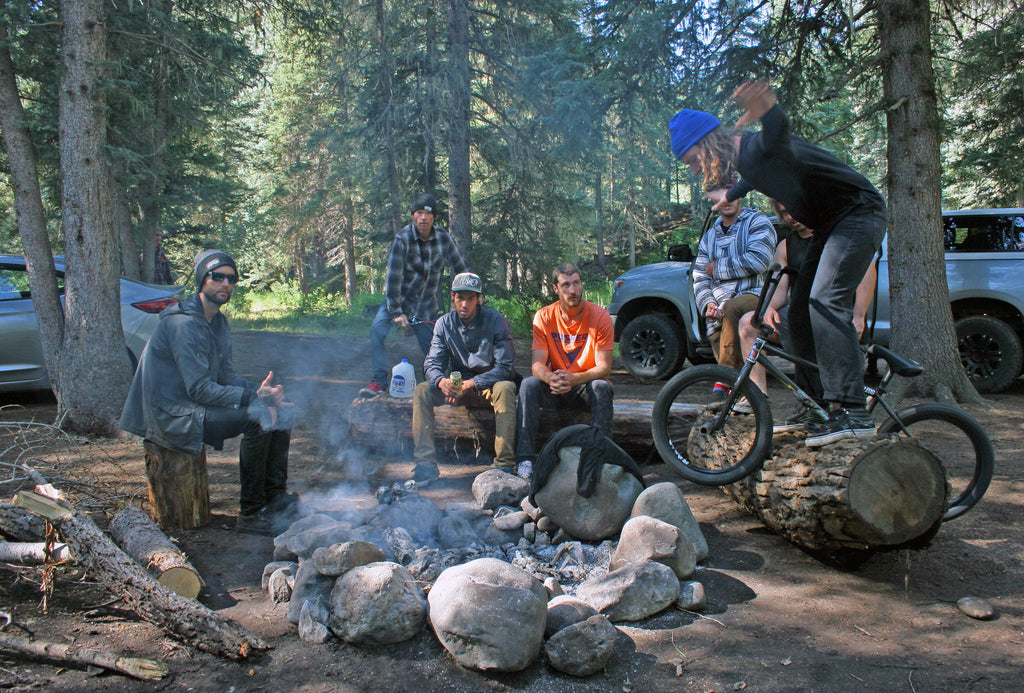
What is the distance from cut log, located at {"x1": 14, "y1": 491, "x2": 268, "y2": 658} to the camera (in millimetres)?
2789

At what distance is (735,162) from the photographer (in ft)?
12.4

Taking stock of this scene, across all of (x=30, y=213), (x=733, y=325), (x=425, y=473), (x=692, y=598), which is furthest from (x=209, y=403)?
(x=30, y=213)

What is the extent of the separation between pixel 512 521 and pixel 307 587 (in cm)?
142

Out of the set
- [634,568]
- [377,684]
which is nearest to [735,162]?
[634,568]

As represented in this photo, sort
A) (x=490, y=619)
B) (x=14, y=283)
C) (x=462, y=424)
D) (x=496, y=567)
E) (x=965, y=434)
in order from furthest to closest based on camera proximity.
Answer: (x=14, y=283) → (x=462, y=424) → (x=965, y=434) → (x=496, y=567) → (x=490, y=619)

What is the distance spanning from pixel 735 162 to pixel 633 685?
2.72 m

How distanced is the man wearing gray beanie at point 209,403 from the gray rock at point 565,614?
2.03m

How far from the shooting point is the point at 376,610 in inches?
116

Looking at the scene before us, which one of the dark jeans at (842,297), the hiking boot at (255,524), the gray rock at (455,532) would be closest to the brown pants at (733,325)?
the dark jeans at (842,297)

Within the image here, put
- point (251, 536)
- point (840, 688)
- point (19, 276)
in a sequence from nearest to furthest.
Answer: point (840, 688), point (251, 536), point (19, 276)

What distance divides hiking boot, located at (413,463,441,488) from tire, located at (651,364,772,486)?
186cm

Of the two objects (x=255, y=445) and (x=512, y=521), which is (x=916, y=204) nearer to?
(x=512, y=521)

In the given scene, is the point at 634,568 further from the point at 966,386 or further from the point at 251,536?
the point at 966,386

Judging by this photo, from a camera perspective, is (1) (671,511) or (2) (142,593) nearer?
(2) (142,593)
